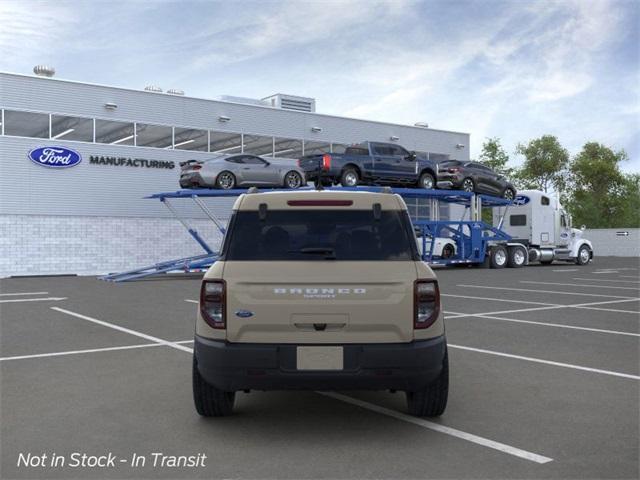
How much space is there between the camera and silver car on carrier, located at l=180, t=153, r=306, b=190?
23203mm

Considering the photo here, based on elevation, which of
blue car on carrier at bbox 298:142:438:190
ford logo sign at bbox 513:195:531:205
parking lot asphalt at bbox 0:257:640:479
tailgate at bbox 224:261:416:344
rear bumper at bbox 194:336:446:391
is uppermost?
blue car on carrier at bbox 298:142:438:190

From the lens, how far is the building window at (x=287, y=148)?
32375 millimetres

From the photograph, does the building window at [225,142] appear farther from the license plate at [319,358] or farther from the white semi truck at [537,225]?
the license plate at [319,358]

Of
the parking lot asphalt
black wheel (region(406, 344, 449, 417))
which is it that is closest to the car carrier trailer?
the parking lot asphalt

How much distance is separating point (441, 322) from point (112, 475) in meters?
2.40

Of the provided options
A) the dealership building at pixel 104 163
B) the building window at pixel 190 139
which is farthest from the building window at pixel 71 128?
the building window at pixel 190 139

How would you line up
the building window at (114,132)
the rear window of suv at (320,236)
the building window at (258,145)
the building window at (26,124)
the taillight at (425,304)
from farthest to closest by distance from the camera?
1. the building window at (258,145)
2. the building window at (114,132)
3. the building window at (26,124)
4. the rear window of suv at (320,236)
5. the taillight at (425,304)

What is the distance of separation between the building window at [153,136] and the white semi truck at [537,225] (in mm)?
15292

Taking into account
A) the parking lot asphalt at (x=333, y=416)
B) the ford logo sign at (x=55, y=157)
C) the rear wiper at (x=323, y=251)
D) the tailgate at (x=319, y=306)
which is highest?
the ford logo sign at (x=55, y=157)

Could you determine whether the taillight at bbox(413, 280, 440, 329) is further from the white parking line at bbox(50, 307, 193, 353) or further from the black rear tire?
the black rear tire

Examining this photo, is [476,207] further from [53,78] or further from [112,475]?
[112,475]

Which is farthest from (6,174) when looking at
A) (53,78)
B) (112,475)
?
(112,475)

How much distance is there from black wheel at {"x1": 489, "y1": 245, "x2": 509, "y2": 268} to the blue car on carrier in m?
4.73

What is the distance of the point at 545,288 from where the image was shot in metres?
17.2
